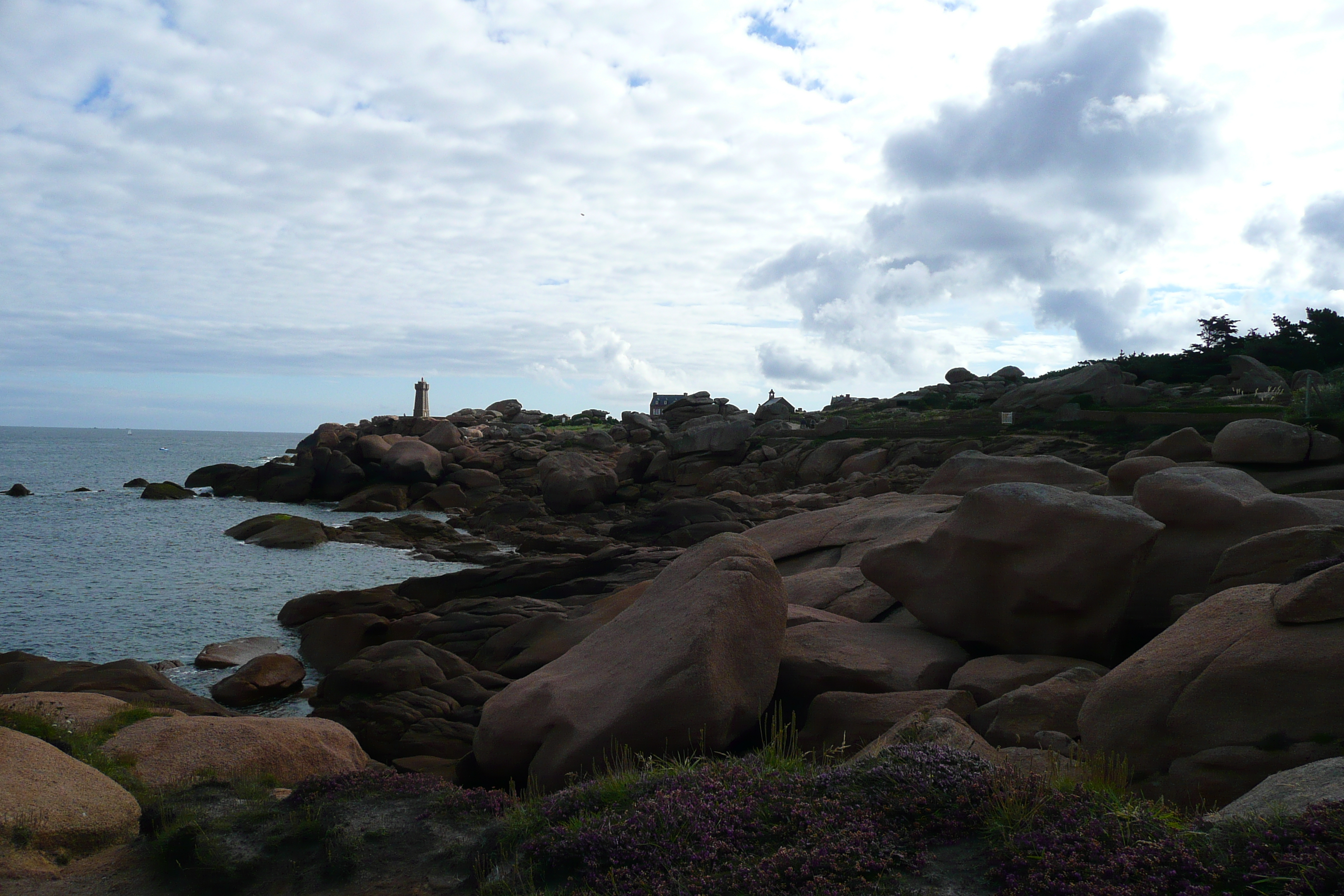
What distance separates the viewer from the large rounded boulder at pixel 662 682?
27.0 ft

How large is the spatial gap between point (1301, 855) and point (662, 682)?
5362mm

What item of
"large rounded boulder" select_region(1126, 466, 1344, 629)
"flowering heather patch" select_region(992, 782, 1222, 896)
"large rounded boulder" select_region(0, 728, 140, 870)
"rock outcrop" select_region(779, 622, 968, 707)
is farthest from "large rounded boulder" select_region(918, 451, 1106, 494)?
"large rounded boulder" select_region(0, 728, 140, 870)

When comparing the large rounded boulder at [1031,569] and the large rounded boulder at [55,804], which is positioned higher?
the large rounded boulder at [1031,569]

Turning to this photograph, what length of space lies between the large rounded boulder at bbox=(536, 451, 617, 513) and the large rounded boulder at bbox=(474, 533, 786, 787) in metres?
33.7

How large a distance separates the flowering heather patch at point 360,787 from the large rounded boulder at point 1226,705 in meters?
5.68

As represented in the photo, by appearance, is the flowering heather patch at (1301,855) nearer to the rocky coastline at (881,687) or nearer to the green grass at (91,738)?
the rocky coastline at (881,687)

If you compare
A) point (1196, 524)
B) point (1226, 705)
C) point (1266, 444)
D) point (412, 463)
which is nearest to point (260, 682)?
point (1226, 705)

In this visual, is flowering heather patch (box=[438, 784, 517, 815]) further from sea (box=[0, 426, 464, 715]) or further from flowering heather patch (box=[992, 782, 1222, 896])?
sea (box=[0, 426, 464, 715])

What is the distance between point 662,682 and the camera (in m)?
8.36

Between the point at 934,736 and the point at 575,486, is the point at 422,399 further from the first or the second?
the point at 934,736

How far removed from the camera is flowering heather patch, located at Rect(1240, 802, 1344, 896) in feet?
12.2

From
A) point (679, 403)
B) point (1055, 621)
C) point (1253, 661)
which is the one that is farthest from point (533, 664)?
point (679, 403)

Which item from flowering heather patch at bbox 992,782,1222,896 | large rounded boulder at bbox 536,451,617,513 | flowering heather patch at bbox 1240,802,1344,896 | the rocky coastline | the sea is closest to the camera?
flowering heather patch at bbox 1240,802,1344,896

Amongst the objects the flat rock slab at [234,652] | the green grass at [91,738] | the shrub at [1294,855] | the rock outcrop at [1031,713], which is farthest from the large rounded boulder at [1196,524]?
the flat rock slab at [234,652]
